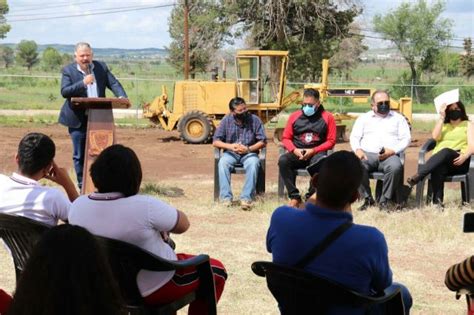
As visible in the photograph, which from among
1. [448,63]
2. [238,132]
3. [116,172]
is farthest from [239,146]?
[448,63]

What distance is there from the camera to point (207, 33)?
32.9 metres

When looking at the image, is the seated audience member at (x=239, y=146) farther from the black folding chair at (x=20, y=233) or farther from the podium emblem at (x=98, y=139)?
the black folding chair at (x=20, y=233)

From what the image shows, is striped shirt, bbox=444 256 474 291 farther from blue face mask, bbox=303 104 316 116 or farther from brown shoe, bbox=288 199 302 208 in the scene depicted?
blue face mask, bbox=303 104 316 116

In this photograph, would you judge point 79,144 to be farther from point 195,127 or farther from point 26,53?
point 26,53

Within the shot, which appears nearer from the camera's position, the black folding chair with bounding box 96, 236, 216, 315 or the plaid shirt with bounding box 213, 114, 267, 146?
the black folding chair with bounding box 96, 236, 216, 315

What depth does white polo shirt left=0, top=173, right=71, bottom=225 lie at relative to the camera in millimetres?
3764

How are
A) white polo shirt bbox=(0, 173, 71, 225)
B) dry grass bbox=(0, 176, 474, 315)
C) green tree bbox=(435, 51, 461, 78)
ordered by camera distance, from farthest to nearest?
green tree bbox=(435, 51, 461, 78) → dry grass bbox=(0, 176, 474, 315) → white polo shirt bbox=(0, 173, 71, 225)

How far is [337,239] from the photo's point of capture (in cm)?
290

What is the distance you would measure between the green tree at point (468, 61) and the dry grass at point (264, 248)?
1642 inches

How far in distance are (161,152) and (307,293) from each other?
40.7 feet

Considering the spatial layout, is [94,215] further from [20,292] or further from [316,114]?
[316,114]

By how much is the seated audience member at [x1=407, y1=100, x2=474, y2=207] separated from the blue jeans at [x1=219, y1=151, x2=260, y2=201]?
169 cm

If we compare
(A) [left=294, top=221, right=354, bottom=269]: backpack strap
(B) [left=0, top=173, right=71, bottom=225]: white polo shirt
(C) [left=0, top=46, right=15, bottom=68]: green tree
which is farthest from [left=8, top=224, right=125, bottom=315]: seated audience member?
(C) [left=0, top=46, right=15, bottom=68]: green tree

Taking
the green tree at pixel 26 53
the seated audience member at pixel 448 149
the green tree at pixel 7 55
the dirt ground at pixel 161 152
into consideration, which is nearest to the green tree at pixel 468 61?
the dirt ground at pixel 161 152
